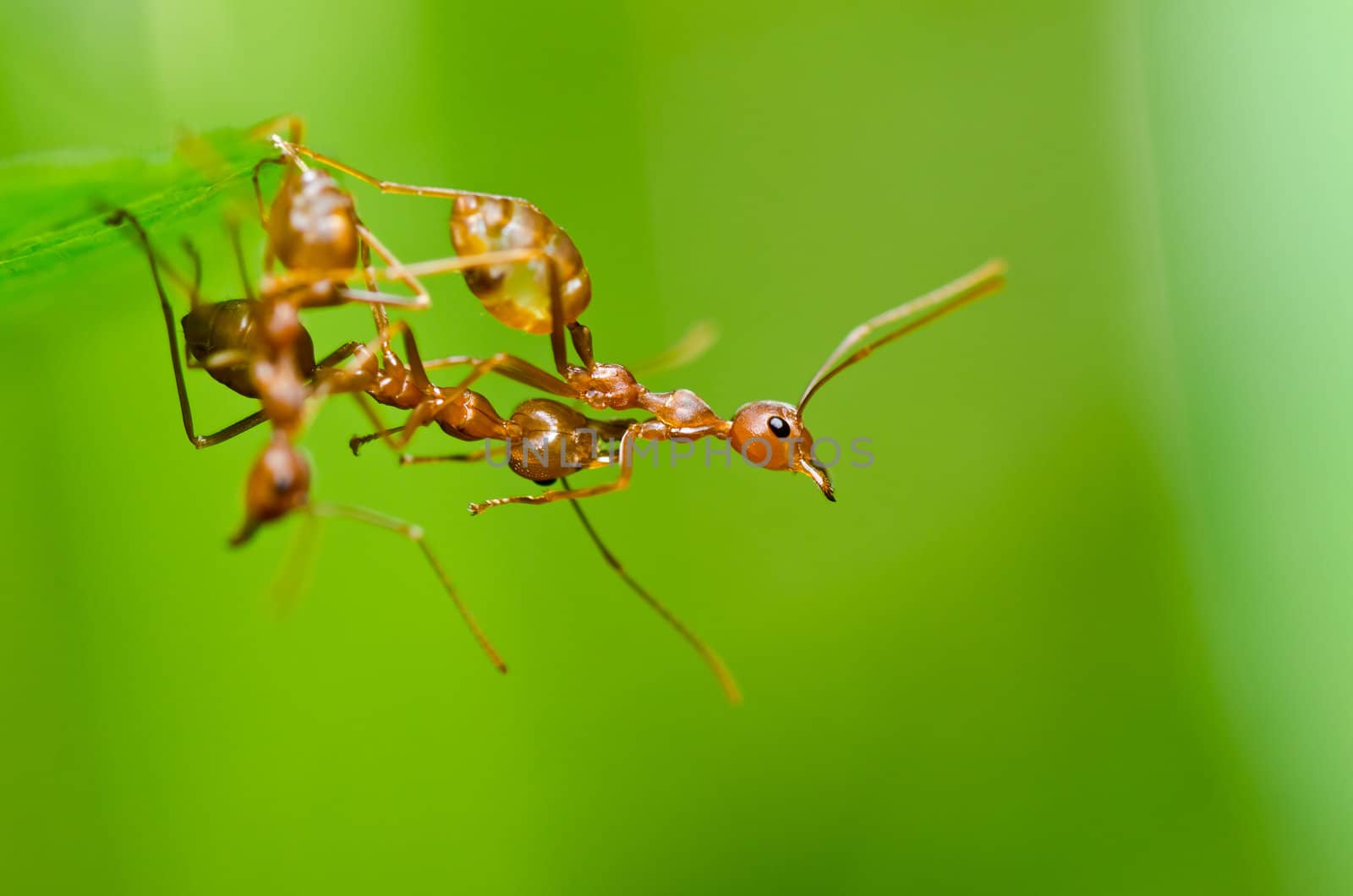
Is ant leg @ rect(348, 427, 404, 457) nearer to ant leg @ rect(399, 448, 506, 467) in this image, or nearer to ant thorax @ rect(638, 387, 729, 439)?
ant leg @ rect(399, 448, 506, 467)

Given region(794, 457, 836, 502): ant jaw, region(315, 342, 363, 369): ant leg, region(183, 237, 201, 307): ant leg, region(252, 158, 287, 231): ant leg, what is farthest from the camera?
region(794, 457, 836, 502): ant jaw

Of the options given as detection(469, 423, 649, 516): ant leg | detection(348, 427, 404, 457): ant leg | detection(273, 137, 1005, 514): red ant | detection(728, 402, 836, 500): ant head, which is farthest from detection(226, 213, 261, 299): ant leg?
detection(728, 402, 836, 500): ant head

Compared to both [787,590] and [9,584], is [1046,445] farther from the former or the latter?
[9,584]

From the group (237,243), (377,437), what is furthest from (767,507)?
(237,243)

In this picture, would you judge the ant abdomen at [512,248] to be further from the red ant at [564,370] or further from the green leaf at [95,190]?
the green leaf at [95,190]

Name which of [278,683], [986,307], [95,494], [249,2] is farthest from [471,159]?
[986,307]

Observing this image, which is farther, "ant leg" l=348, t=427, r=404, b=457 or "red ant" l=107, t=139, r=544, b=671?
"ant leg" l=348, t=427, r=404, b=457

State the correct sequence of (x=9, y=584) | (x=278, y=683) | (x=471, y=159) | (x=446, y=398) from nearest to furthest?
(x=446, y=398), (x=9, y=584), (x=278, y=683), (x=471, y=159)
